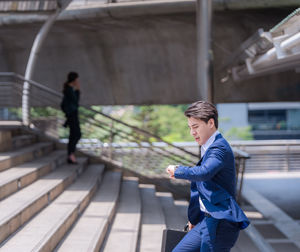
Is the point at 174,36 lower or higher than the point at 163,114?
higher

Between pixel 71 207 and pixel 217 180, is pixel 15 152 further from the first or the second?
pixel 217 180

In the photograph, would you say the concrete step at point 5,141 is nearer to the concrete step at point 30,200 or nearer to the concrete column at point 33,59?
the concrete step at point 30,200

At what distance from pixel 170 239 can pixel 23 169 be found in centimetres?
391

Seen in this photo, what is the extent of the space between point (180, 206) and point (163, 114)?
25.6 meters

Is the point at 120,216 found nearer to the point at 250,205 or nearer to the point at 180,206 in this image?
the point at 180,206

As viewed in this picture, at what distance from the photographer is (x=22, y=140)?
7.90 meters

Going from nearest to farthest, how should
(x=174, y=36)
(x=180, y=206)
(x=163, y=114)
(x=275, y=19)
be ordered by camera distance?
(x=180, y=206) < (x=275, y=19) < (x=174, y=36) < (x=163, y=114)

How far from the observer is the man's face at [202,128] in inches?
104

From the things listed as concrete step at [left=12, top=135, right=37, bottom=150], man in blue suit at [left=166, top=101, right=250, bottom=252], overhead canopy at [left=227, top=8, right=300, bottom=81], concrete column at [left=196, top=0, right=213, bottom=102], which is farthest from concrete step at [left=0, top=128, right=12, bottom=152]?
man in blue suit at [left=166, top=101, right=250, bottom=252]

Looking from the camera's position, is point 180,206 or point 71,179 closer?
point 71,179

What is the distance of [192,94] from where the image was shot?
12547 millimetres

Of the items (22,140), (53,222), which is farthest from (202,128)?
(22,140)

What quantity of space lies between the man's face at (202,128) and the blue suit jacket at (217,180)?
65 mm

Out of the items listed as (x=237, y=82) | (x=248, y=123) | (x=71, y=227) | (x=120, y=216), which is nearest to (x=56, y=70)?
(x=237, y=82)
